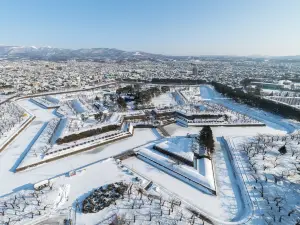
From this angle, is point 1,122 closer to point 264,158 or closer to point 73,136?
point 73,136

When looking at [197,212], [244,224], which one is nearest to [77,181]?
[197,212]

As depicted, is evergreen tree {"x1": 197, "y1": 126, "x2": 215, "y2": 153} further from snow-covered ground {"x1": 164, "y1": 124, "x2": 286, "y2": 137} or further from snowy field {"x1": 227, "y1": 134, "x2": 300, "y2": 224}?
snow-covered ground {"x1": 164, "y1": 124, "x2": 286, "y2": 137}

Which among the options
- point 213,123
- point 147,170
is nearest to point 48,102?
point 147,170

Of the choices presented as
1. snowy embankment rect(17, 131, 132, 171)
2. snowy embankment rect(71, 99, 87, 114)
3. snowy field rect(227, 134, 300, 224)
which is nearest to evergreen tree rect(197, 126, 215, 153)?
snowy field rect(227, 134, 300, 224)

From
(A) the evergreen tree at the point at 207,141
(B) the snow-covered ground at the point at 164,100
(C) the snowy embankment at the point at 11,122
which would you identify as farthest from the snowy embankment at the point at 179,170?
(B) the snow-covered ground at the point at 164,100

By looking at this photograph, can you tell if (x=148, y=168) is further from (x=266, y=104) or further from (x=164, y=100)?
(x=266, y=104)
